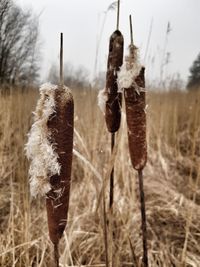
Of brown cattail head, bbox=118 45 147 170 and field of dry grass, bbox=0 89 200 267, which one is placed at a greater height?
brown cattail head, bbox=118 45 147 170

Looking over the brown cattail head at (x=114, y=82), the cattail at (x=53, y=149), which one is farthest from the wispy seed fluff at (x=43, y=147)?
the brown cattail head at (x=114, y=82)

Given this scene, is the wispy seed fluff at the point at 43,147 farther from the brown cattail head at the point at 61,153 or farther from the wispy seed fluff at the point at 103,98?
the wispy seed fluff at the point at 103,98

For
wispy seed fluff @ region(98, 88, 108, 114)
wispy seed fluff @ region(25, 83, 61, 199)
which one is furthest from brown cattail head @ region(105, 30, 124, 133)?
wispy seed fluff @ region(25, 83, 61, 199)

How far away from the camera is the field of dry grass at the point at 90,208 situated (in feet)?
4.47

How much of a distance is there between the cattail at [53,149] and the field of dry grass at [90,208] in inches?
15.4

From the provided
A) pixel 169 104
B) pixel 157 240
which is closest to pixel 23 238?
pixel 157 240

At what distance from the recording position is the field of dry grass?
136 cm

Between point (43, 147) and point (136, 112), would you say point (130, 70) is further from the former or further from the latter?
point (43, 147)

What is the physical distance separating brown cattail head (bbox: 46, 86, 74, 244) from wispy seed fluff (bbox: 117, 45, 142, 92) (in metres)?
0.11

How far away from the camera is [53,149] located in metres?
0.54

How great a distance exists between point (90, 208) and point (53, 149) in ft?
4.76

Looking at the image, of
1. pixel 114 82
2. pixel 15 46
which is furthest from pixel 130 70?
pixel 15 46

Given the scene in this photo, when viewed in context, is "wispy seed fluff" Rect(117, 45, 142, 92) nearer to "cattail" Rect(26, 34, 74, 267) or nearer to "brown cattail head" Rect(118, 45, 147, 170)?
"brown cattail head" Rect(118, 45, 147, 170)

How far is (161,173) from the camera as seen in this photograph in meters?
3.06
